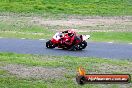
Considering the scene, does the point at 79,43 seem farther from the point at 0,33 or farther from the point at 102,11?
the point at 102,11

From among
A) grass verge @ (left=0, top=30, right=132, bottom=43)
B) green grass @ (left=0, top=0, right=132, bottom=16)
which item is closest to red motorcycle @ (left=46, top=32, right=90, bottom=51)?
grass verge @ (left=0, top=30, right=132, bottom=43)

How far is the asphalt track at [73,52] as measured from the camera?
914 inches

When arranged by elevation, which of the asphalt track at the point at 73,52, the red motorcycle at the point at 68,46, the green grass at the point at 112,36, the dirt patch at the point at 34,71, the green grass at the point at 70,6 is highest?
the dirt patch at the point at 34,71

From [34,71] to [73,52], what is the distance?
27.1ft

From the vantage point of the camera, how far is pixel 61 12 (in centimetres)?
4716

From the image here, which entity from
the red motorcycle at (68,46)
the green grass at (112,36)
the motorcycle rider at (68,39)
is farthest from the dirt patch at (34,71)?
the green grass at (112,36)

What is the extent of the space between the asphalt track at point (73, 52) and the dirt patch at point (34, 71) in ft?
20.3

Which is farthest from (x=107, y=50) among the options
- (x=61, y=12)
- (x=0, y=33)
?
(x=61, y=12)

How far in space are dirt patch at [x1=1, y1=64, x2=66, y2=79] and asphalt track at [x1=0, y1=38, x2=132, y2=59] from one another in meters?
6.18

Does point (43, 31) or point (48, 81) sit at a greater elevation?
point (48, 81)

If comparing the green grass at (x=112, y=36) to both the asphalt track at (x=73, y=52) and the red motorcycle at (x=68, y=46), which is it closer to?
Result: the asphalt track at (x=73, y=52)

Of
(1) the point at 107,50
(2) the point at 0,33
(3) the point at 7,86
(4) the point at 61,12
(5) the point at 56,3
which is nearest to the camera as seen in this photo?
(3) the point at 7,86

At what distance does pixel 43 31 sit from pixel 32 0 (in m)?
20.9

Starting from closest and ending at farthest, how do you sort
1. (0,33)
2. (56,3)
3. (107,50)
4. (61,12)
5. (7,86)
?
1. (7,86)
2. (107,50)
3. (0,33)
4. (61,12)
5. (56,3)
